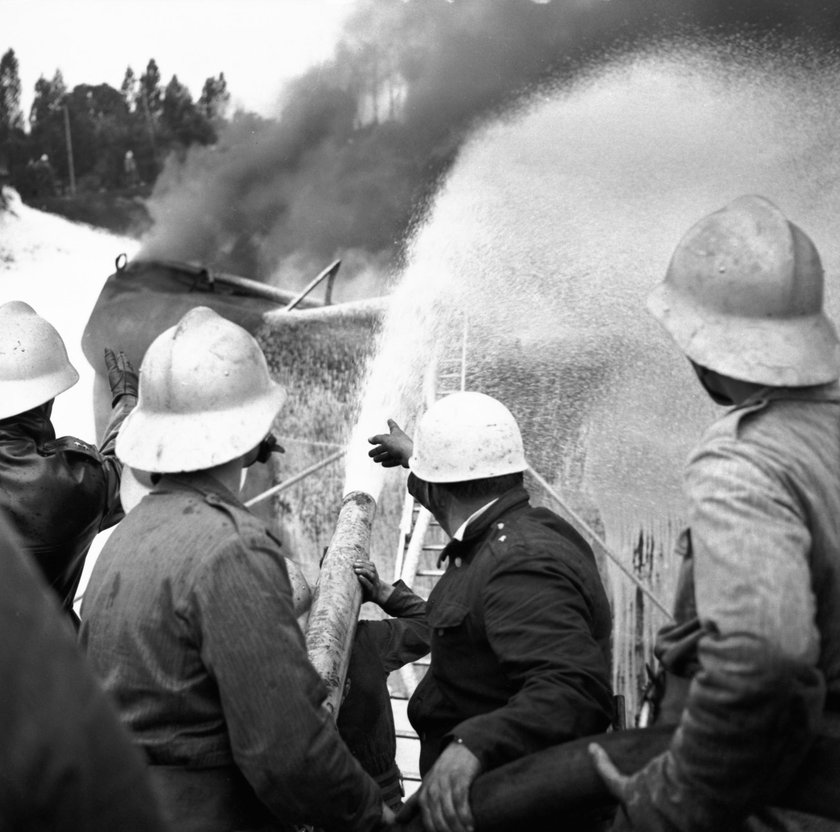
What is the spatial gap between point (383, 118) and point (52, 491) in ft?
7.07

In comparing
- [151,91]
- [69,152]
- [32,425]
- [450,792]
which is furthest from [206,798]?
[69,152]

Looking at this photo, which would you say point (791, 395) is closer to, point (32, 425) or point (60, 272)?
point (32, 425)

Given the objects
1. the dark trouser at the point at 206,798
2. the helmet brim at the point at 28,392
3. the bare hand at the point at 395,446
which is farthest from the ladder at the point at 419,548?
the dark trouser at the point at 206,798

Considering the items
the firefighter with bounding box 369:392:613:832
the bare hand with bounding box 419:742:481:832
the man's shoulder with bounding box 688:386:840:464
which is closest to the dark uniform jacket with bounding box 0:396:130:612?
the firefighter with bounding box 369:392:613:832

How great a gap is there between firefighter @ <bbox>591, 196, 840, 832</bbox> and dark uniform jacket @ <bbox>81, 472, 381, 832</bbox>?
526mm

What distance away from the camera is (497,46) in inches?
166

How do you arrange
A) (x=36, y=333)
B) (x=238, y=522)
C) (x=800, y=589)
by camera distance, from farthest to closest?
1. (x=36, y=333)
2. (x=238, y=522)
3. (x=800, y=589)

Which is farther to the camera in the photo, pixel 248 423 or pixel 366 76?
pixel 366 76

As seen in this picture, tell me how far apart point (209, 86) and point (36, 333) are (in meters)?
1.77

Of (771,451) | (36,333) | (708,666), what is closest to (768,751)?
(708,666)

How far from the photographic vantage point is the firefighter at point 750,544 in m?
1.51

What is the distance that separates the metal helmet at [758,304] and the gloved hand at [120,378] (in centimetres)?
245

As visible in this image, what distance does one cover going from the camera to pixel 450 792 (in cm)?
206

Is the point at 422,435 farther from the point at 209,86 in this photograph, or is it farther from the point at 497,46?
the point at 209,86
